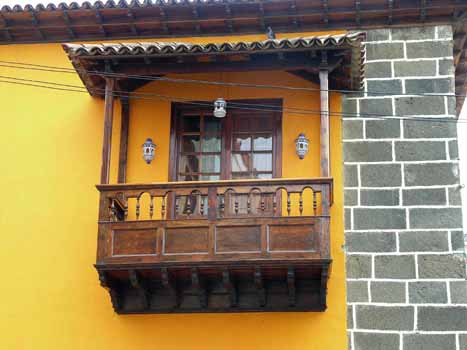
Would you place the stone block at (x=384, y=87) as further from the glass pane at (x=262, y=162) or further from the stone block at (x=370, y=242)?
the stone block at (x=370, y=242)

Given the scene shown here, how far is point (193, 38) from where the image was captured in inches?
478

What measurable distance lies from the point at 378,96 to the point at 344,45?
1298 millimetres

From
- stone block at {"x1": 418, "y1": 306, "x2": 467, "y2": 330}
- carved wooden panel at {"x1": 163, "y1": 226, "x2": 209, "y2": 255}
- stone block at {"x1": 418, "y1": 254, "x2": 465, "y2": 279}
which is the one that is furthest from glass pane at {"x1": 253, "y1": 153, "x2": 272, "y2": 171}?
stone block at {"x1": 418, "y1": 306, "x2": 467, "y2": 330}

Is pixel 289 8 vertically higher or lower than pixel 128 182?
higher

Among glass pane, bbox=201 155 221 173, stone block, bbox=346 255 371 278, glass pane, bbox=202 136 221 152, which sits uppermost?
glass pane, bbox=202 136 221 152

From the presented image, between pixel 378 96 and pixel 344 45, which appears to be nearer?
pixel 344 45

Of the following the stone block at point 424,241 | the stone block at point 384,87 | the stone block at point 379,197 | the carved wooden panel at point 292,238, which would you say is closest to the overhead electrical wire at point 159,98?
the stone block at point 384,87

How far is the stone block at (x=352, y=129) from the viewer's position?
1140 centimetres

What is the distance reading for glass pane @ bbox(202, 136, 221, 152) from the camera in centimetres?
1164

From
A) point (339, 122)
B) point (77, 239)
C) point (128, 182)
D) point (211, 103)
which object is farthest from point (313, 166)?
point (77, 239)

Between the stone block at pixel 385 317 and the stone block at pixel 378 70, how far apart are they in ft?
9.90

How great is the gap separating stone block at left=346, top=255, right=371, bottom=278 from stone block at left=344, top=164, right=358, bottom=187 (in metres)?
0.93

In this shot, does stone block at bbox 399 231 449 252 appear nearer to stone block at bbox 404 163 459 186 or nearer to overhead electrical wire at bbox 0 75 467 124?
stone block at bbox 404 163 459 186

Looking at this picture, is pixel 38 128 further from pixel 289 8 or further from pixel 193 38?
pixel 289 8
